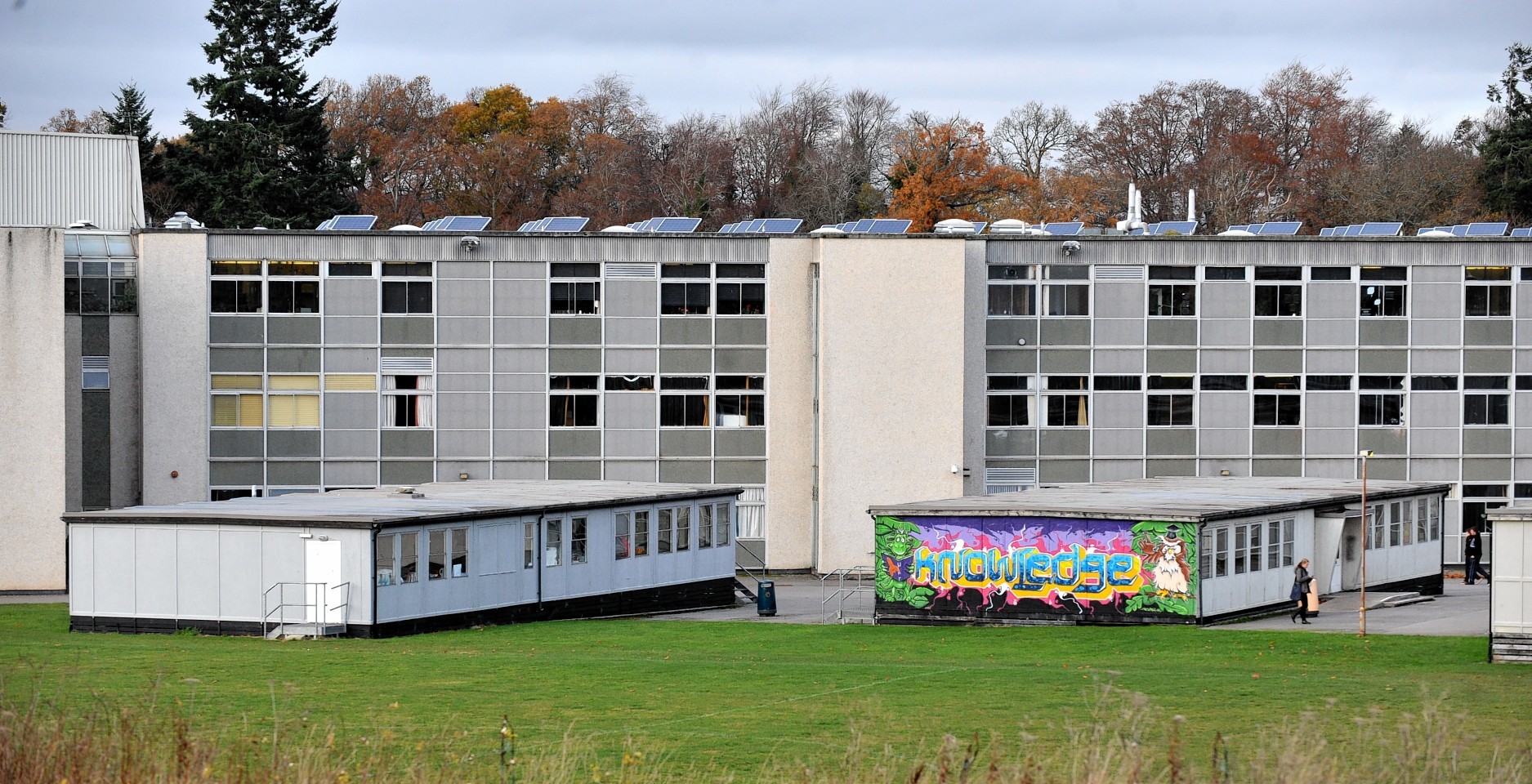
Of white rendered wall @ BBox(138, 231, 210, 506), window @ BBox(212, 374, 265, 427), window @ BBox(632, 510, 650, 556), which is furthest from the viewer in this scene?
window @ BBox(212, 374, 265, 427)

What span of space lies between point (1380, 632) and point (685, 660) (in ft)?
44.7

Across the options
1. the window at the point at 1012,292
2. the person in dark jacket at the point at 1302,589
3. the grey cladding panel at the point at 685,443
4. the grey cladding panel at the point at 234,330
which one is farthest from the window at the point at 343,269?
the person in dark jacket at the point at 1302,589

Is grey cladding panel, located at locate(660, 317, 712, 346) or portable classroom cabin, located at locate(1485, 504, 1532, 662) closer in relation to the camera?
portable classroom cabin, located at locate(1485, 504, 1532, 662)

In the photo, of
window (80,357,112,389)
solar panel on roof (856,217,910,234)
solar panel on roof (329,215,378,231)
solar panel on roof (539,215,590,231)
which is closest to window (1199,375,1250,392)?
solar panel on roof (856,217,910,234)

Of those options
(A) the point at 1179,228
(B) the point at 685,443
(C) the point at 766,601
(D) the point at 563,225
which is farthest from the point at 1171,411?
(D) the point at 563,225

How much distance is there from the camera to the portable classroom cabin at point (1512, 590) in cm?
2725

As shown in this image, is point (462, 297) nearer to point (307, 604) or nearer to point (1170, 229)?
point (307, 604)

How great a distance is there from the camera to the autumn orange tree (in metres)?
85.3

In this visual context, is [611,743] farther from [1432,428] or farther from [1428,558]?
[1432,428]

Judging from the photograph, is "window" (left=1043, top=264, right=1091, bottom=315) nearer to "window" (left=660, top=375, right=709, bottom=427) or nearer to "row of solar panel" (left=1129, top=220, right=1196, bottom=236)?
Answer: "row of solar panel" (left=1129, top=220, right=1196, bottom=236)

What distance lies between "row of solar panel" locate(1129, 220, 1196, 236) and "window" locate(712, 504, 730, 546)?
19.1 m

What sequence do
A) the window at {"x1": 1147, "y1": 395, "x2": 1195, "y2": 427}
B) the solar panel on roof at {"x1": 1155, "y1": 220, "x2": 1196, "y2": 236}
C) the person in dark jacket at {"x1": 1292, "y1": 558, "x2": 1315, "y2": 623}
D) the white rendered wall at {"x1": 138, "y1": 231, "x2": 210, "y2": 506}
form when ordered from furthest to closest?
the solar panel on roof at {"x1": 1155, "y1": 220, "x2": 1196, "y2": 236} < the window at {"x1": 1147, "y1": 395, "x2": 1195, "y2": 427} < the white rendered wall at {"x1": 138, "y1": 231, "x2": 210, "y2": 506} < the person in dark jacket at {"x1": 1292, "y1": 558, "x2": 1315, "y2": 623}

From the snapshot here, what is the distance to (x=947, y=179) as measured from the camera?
8669 cm

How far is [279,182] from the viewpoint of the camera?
75562 millimetres
